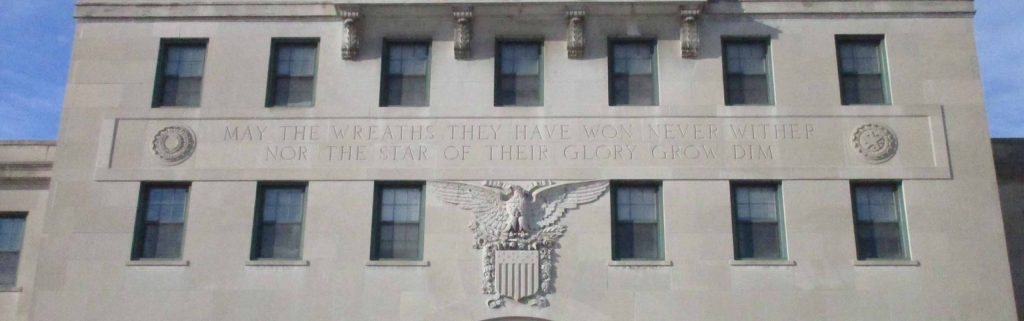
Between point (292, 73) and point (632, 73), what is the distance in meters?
7.43

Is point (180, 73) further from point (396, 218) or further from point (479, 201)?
point (479, 201)

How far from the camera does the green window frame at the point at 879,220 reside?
2147 cm

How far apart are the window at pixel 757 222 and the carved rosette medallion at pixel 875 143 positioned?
1950mm

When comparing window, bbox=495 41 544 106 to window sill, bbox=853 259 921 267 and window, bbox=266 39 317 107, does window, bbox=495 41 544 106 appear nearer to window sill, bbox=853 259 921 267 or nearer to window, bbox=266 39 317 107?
window, bbox=266 39 317 107

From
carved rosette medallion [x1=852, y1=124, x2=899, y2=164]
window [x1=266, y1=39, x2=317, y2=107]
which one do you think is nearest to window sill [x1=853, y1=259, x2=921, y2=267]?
carved rosette medallion [x1=852, y1=124, x2=899, y2=164]

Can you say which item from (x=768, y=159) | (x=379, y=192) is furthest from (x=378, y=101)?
(x=768, y=159)

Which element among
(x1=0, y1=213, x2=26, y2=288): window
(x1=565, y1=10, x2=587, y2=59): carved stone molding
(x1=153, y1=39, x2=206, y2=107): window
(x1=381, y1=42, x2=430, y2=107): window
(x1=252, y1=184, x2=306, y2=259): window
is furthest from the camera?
(x1=0, y1=213, x2=26, y2=288): window

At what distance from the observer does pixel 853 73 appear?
22.9 metres

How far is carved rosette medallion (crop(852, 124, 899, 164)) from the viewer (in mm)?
21859

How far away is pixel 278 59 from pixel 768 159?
425 inches

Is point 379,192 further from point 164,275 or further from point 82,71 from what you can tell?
point 82,71

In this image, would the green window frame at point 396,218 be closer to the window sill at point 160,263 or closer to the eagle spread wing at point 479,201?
the eagle spread wing at point 479,201

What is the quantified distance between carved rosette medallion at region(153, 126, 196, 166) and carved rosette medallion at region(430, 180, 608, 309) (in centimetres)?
529

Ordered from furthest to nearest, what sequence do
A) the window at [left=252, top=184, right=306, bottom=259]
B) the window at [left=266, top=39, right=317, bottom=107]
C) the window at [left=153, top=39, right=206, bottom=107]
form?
the window at [left=153, top=39, right=206, bottom=107]
the window at [left=266, top=39, right=317, bottom=107]
the window at [left=252, top=184, right=306, bottom=259]
